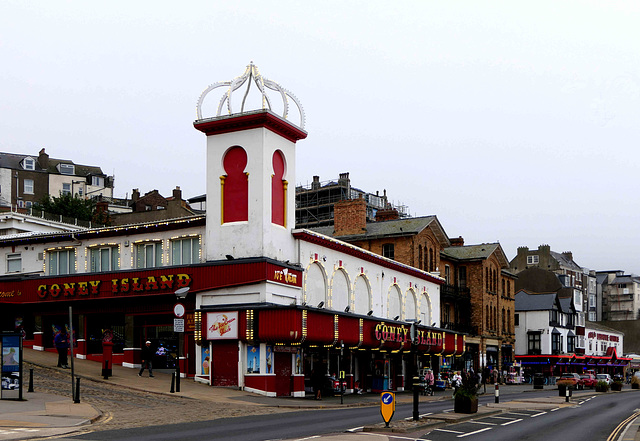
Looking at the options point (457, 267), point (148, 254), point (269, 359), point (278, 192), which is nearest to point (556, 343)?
point (457, 267)

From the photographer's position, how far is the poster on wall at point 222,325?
3812 cm

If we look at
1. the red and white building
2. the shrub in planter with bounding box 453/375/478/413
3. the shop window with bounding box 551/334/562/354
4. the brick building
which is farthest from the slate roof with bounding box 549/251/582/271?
the shrub in planter with bounding box 453/375/478/413

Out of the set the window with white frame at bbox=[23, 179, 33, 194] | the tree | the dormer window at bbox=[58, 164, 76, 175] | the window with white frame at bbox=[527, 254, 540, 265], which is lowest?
the window with white frame at bbox=[527, 254, 540, 265]

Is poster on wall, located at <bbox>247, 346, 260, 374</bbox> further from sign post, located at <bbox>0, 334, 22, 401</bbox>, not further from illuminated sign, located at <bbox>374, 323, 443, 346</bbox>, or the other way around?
sign post, located at <bbox>0, 334, 22, 401</bbox>

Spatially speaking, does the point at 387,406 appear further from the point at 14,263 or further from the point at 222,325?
the point at 14,263

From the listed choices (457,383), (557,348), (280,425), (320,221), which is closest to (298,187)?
(320,221)

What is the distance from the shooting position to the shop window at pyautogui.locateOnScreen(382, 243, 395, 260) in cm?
6381

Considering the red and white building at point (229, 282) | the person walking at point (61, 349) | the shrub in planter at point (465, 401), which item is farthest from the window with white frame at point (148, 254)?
the shrub in planter at point (465, 401)

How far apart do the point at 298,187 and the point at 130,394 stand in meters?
83.5

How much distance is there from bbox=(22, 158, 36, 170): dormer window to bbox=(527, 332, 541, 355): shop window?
66.6 meters

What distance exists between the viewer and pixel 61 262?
45.2m

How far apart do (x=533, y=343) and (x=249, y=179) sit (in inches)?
2612

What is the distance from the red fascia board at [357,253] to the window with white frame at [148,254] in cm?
747

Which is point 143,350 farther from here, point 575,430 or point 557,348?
point 557,348
